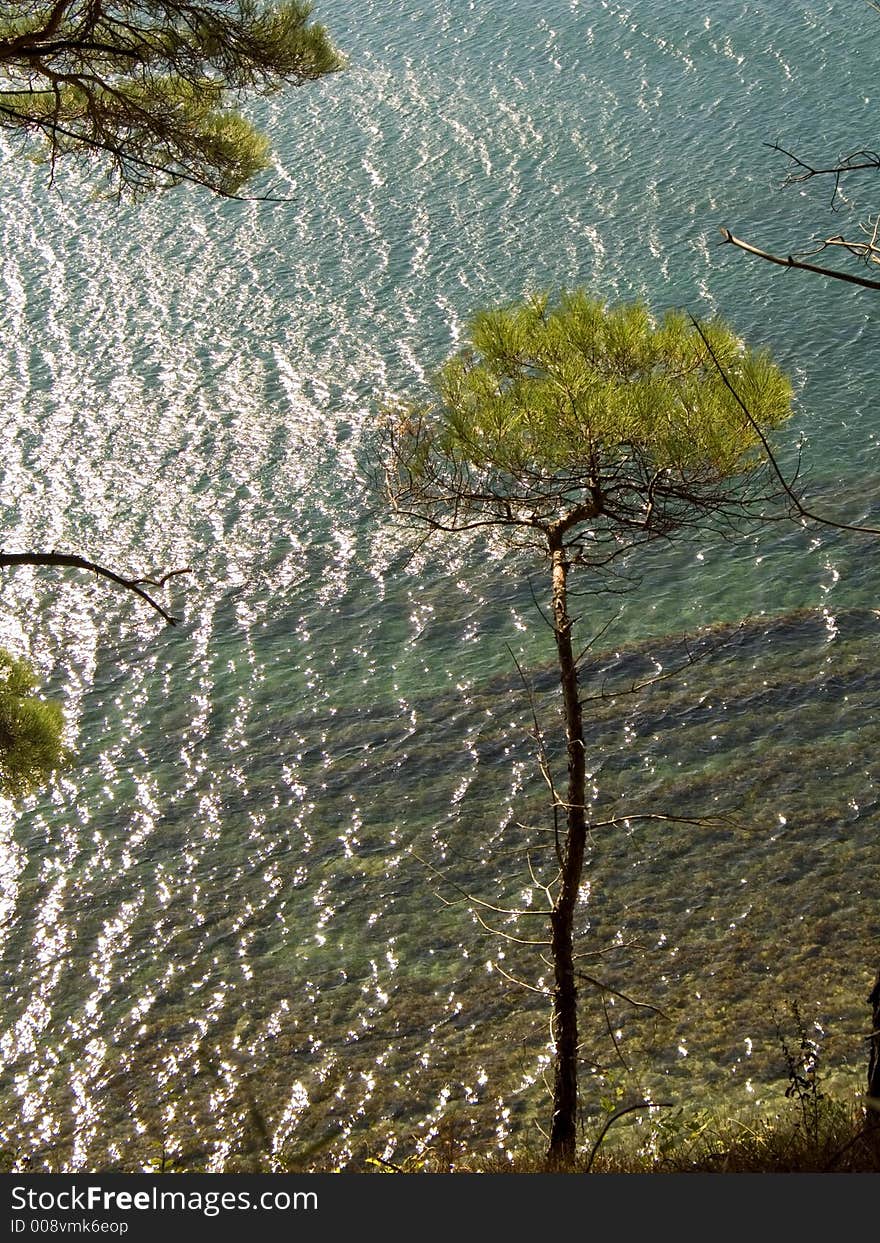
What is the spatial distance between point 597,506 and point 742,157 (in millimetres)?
15771

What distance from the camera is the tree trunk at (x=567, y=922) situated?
6324 millimetres

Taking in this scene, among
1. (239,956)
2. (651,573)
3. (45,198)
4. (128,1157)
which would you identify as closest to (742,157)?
(651,573)

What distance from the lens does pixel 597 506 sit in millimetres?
6371

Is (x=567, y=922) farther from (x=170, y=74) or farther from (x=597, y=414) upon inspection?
(x=170, y=74)

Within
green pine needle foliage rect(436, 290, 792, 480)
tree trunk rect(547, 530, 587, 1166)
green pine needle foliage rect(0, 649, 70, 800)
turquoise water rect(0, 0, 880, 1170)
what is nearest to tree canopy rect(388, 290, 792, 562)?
green pine needle foliage rect(436, 290, 792, 480)

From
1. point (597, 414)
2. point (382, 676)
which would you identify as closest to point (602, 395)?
point (597, 414)

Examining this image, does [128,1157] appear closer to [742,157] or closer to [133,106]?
[133,106]

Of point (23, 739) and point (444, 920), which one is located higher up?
point (23, 739)

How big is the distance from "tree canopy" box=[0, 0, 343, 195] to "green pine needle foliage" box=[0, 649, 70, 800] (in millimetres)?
2994

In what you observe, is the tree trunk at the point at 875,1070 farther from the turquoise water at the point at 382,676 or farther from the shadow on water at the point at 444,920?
the turquoise water at the point at 382,676

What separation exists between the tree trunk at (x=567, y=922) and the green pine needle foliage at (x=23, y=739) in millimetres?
3052

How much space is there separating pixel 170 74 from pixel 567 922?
554 centimetres

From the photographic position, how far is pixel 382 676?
12180mm

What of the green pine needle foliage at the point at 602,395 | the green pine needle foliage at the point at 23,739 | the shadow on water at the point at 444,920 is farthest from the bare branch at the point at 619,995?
the green pine needle foliage at the point at 23,739
